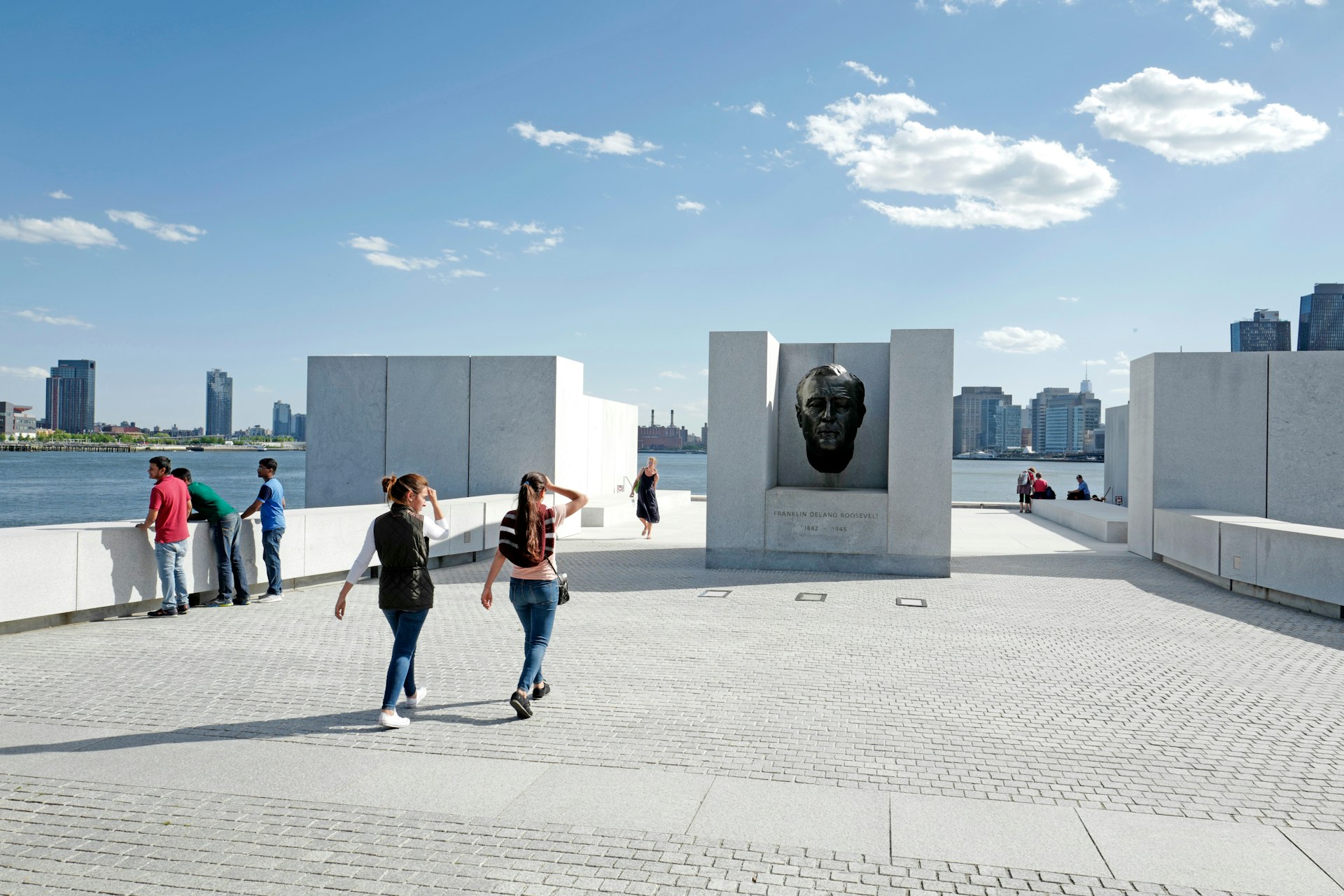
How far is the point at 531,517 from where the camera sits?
19.1 ft

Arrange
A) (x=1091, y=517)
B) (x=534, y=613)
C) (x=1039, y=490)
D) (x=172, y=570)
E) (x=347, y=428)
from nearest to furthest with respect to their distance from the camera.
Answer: (x=534, y=613) < (x=172, y=570) < (x=347, y=428) < (x=1091, y=517) < (x=1039, y=490)

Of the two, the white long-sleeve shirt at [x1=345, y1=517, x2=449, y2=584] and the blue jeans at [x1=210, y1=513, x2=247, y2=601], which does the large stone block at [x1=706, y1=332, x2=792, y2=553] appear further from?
the white long-sleeve shirt at [x1=345, y1=517, x2=449, y2=584]

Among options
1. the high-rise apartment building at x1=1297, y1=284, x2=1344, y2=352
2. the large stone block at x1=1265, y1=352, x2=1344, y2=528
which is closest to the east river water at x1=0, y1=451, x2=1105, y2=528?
the large stone block at x1=1265, y1=352, x2=1344, y2=528

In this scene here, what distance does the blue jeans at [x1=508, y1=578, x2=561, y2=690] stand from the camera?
5.89 meters

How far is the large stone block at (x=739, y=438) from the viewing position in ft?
43.5

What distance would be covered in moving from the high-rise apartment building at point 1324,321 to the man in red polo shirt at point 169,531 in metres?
148

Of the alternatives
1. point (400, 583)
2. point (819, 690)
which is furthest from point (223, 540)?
point (819, 690)

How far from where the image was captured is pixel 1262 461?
14.5 metres

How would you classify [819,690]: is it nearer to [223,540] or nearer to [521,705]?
[521,705]

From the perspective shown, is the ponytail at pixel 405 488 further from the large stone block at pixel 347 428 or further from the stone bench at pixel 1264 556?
the large stone block at pixel 347 428

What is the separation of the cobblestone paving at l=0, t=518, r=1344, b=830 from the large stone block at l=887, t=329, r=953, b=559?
224cm

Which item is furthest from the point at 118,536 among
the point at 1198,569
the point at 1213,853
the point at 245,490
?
the point at 245,490

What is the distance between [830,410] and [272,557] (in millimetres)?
7900

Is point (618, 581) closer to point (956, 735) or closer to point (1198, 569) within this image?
point (956, 735)
